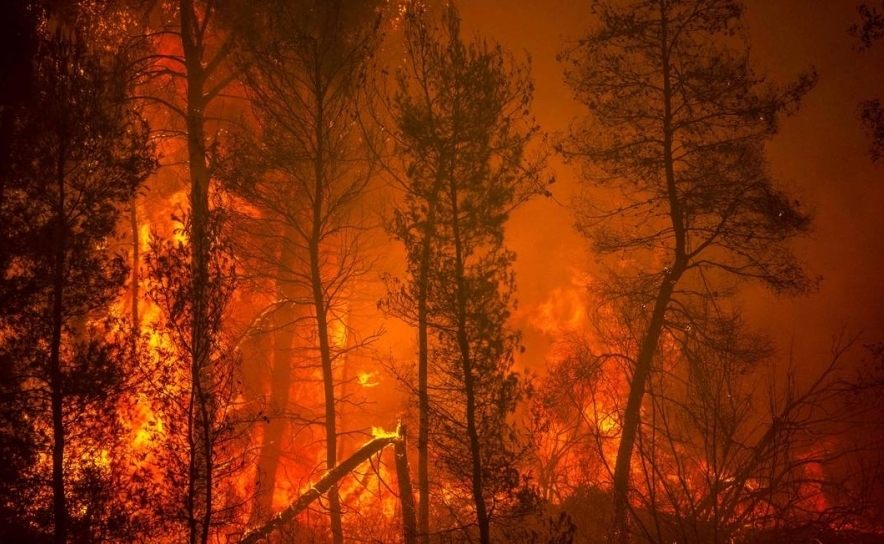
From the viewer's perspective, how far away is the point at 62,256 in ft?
28.0

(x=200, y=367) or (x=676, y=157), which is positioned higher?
(x=676, y=157)

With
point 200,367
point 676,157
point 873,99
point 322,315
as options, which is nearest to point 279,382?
point 322,315

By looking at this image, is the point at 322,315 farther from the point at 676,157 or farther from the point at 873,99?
the point at 873,99

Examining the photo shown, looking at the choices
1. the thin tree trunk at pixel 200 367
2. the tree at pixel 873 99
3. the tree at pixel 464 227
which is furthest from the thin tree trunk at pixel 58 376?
the tree at pixel 873 99

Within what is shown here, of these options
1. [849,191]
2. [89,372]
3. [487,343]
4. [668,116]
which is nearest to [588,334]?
[849,191]

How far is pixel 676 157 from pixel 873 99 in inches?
135

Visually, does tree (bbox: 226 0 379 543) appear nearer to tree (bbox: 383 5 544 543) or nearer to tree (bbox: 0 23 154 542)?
tree (bbox: 383 5 544 543)

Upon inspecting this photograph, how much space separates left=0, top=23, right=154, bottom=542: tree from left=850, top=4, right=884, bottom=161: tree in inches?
384

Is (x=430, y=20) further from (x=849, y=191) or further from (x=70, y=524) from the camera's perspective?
(x=849, y=191)

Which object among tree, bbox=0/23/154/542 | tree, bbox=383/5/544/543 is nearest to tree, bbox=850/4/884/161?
tree, bbox=383/5/544/543

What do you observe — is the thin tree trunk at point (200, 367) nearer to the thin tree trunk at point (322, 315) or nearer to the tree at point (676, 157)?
the thin tree trunk at point (322, 315)

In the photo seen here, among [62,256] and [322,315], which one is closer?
[62,256]

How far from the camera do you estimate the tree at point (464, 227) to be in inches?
333

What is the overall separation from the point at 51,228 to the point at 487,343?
20.4 ft
